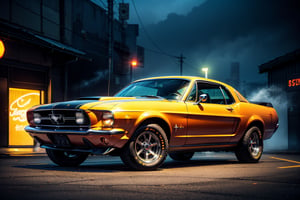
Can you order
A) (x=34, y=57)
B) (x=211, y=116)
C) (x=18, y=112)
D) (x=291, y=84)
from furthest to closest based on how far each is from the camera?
1. (x=291, y=84)
2. (x=34, y=57)
3. (x=18, y=112)
4. (x=211, y=116)

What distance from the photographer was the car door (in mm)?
8000

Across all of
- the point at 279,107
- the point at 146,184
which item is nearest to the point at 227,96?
the point at 146,184

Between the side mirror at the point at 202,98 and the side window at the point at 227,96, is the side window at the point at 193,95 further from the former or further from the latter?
the side window at the point at 227,96

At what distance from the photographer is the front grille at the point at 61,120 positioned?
6.81m

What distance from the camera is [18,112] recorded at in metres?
16.8

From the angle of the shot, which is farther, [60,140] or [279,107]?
[279,107]

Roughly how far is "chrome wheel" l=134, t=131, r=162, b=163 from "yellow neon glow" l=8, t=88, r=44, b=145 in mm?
10402

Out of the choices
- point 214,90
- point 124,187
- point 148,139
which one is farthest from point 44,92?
point 124,187

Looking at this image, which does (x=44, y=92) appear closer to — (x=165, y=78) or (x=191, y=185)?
(x=165, y=78)

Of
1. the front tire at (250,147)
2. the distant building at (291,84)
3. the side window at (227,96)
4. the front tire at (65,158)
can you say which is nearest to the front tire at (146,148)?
the front tire at (65,158)

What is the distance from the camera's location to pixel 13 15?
16.8 meters

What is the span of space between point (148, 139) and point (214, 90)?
256 cm

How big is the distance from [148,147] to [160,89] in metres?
1.52

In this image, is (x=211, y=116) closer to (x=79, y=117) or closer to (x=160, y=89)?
(x=160, y=89)
